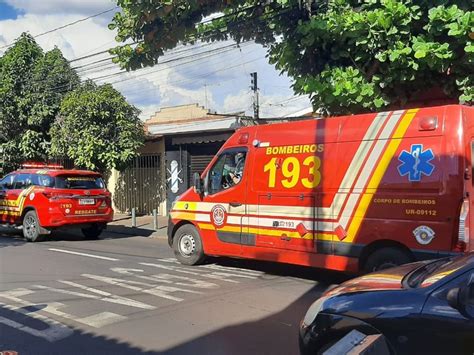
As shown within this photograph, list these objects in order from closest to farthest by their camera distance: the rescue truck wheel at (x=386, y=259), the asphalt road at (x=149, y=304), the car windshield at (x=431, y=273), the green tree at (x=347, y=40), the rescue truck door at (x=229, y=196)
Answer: the car windshield at (x=431, y=273)
the asphalt road at (x=149, y=304)
the rescue truck wheel at (x=386, y=259)
the green tree at (x=347, y=40)
the rescue truck door at (x=229, y=196)

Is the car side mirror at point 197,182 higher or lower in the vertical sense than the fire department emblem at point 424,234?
higher

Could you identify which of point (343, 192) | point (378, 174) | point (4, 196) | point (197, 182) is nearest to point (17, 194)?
point (4, 196)

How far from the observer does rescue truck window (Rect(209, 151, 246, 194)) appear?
8.72 m

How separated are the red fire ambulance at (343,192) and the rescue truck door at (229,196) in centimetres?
2

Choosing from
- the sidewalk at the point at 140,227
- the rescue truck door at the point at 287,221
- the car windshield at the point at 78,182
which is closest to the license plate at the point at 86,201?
the car windshield at the point at 78,182

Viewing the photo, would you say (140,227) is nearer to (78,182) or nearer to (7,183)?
(78,182)

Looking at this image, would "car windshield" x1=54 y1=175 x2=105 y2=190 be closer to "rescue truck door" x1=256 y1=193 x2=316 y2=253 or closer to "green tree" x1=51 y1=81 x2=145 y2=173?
"green tree" x1=51 y1=81 x2=145 y2=173

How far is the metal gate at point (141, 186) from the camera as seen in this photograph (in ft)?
63.3

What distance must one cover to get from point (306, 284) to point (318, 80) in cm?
355

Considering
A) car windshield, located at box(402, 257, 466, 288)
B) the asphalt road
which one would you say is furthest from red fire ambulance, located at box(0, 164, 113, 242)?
car windshield, located at box(402, 257, 466, 288)

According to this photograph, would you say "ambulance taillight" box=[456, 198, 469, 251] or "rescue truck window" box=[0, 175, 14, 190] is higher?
"rescue truck window" box=[0, 175, 14, 190]

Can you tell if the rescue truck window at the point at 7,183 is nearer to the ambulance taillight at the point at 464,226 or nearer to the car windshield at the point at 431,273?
the ambulance taillight at the point at 464,226

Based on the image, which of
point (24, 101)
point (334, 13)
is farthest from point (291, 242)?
point (24, 101)

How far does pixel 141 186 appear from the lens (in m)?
20.0
